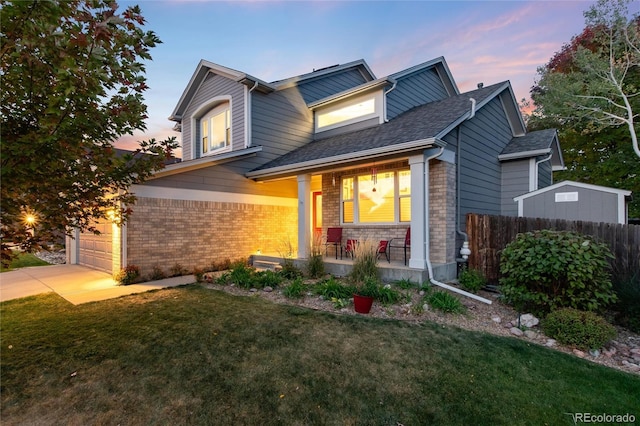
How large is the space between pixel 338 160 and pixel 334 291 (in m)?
3.52

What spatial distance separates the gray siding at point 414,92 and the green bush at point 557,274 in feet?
21.0

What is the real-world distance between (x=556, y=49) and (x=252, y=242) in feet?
68.8

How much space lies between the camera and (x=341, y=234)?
9680 mm

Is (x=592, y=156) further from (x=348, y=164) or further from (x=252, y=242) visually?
(x=252, y=242)

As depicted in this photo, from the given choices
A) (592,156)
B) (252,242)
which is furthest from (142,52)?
(592,156)

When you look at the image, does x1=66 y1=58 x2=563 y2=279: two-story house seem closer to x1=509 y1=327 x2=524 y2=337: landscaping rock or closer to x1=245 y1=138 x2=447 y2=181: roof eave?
x1=245 y1=138 x2=447 y2=181: roof eave

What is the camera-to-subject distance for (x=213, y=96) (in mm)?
12609

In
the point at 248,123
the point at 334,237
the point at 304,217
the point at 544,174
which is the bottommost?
the point at 334,237

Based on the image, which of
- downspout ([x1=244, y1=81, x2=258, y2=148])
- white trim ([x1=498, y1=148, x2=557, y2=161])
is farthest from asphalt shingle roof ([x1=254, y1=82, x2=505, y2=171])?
white trim ([x1=498, y1=148, x2=557, y2=161])

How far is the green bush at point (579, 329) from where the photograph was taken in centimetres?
412

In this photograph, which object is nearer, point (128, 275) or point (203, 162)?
point (128, 275)

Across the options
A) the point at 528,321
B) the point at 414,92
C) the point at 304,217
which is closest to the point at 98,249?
the point at 304,217

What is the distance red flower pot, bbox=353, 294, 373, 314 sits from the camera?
5336mm

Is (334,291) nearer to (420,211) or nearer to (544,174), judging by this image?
(420,211)
